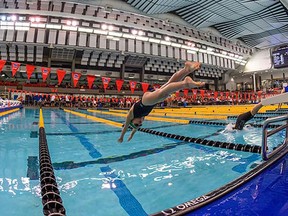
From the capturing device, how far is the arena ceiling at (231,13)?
1614 cm

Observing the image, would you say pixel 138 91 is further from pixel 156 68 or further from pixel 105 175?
pixel 105 175

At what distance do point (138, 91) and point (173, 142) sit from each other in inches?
808

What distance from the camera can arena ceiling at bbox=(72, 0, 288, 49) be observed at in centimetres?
1614

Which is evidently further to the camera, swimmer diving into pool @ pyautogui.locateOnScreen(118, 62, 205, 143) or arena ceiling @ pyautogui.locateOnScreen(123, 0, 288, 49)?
arena ceiling @ pyautogui.locateOnScreen(123, 0, 288, 49)

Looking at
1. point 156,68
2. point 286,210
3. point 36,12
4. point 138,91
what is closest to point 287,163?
point 286,210

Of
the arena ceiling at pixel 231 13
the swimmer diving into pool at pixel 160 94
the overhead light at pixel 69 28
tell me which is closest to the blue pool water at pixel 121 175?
the swimmer diving into pool at pixel 160 94

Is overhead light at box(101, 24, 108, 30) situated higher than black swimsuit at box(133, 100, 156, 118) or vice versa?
overhead light at box(101, 24, 108, 30)

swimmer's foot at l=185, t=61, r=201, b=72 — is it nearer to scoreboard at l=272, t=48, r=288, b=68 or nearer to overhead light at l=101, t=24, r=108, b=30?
scoreboard at l=272, t=48, r=288, b=68

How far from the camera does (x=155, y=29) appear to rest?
20.5m

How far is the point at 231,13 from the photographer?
1808cm

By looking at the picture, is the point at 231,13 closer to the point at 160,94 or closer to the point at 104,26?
the point at 104,26

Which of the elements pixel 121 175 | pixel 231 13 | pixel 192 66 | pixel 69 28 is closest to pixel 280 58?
pixel 192 66

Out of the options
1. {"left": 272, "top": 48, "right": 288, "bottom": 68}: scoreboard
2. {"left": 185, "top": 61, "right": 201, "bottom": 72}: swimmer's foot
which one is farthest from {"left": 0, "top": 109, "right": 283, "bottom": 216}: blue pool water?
{"left": 272, "top": 48, "right": 288, "bottom": 68}: scoreboard

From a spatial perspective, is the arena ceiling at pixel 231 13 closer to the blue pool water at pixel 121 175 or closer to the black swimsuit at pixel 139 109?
the blue pool water at pixel 121 175
